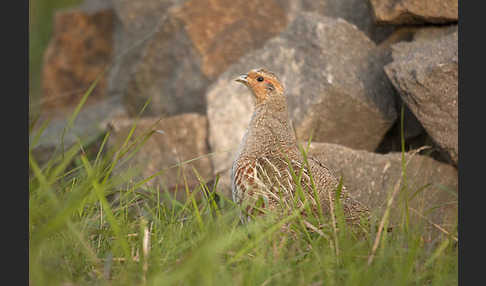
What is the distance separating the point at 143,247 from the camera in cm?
243

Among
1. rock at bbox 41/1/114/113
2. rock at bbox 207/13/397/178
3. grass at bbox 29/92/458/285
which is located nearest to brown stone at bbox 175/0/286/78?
Answer: rock at bbox 207/13/397/178

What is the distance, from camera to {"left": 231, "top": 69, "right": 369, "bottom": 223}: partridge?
11.1ft

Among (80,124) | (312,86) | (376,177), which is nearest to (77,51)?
(80,124)

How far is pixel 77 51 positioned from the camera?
872 cm

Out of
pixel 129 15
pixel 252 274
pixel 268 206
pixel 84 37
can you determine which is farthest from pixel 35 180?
pixel 84 37

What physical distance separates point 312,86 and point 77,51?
519 centimetres

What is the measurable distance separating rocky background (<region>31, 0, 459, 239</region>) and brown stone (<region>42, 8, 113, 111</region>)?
1.48 metres

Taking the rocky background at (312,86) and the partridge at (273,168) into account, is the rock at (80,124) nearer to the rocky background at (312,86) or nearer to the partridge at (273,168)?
the rocky background at (312,86)

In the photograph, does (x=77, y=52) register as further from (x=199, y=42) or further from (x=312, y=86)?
(x=312, y=86)

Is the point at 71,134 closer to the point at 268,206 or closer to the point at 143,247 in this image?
the point at 268,206

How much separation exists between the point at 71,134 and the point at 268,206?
12.1 feet

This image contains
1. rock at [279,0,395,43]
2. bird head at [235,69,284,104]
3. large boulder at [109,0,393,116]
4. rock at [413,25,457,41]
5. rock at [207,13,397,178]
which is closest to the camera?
bird head at [235,69,284,104]

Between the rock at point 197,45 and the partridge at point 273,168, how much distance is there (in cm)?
189

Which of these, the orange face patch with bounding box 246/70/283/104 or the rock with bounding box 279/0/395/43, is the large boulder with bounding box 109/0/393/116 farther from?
the orange face patch with bounding box 246/70/283/104
